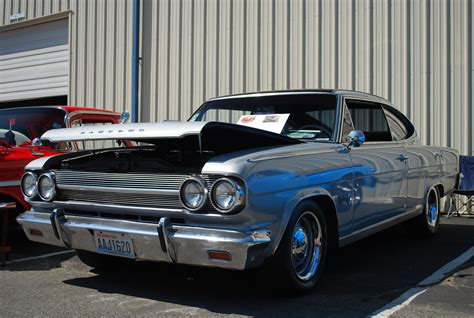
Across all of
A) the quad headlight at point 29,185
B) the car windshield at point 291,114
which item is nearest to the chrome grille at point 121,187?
the quad headlight at point 29,185

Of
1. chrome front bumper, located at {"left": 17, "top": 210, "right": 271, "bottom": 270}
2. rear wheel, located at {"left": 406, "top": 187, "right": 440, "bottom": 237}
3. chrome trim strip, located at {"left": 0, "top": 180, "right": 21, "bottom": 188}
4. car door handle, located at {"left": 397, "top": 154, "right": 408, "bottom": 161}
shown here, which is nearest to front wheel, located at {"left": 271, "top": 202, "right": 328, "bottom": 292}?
chrome front bumper, located at {"left": 17, "top": 210, "right": 271, "bottom": 270}

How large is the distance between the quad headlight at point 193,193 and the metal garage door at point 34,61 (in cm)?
1087

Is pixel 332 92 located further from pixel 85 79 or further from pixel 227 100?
pixel 85 79

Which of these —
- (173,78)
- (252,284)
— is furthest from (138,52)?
(252,284)

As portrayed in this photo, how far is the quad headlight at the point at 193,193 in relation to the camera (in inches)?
124

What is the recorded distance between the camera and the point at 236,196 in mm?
3043

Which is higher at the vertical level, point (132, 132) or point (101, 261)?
point (132, 132)

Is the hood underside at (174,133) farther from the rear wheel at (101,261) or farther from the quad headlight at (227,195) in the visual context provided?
the rear wheel at (101,261)

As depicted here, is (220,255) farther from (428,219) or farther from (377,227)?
(428,219)

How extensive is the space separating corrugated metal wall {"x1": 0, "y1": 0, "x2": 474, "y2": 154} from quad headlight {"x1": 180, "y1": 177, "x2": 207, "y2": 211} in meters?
6.20

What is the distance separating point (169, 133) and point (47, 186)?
1284 millimetres

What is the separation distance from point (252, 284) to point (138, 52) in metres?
8.20

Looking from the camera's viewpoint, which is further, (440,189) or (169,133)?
(440,189)

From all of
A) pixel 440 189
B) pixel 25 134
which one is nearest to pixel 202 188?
pixel 25 134
